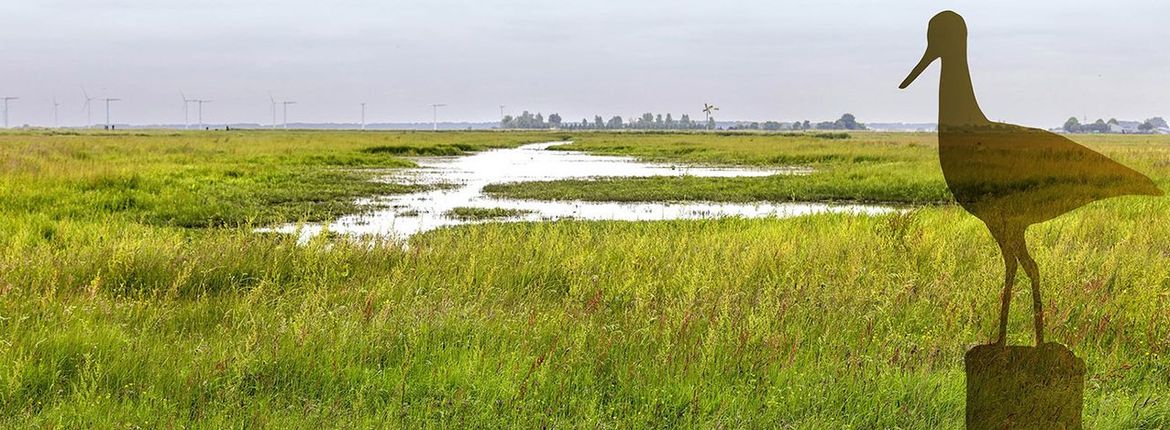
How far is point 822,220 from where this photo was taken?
1430 centimetres

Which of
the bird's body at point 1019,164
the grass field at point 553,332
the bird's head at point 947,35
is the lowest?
the grass field at point 553,332

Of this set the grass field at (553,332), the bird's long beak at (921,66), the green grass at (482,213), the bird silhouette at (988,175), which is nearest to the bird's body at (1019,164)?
the bird silhouette at (988,175)

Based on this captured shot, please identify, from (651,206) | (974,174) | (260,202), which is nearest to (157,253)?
(974,174)

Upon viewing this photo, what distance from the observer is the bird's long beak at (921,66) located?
2126mm

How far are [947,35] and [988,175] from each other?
0.54 m

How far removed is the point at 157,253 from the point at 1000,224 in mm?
7884

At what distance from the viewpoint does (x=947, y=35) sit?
2.44 m

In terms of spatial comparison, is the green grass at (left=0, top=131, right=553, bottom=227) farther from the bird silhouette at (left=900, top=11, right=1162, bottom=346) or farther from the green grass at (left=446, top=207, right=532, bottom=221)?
the bird silhouette at (left=900, top=11, right=1162, bottom=346)

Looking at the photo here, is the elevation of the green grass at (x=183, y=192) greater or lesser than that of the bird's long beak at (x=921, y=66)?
lesser

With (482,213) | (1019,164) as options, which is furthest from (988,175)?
(482,213)

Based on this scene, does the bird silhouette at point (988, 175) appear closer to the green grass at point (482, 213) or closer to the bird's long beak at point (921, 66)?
the bird's long beak at point (921, 66)

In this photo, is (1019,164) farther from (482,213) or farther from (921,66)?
(482,213)

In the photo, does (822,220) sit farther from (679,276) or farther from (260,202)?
(260,202)

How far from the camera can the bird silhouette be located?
2.26 m
